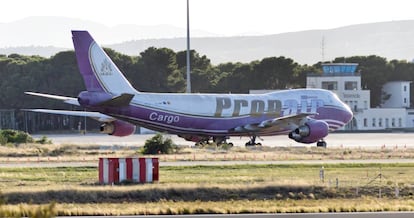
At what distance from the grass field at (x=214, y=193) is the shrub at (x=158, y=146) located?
1367 centimetres

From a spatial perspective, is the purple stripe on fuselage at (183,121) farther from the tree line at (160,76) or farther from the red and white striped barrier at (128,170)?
the tree line at (160,76)

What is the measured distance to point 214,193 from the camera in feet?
93.6

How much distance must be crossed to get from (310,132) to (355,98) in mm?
39212

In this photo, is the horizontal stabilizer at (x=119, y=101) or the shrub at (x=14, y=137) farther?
the shrub at (x=14, y=137)

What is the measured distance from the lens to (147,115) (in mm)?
54844

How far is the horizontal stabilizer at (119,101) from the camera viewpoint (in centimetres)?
5238

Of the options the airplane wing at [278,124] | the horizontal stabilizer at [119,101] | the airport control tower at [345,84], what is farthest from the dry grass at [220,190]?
the airport control tower at [345,84]

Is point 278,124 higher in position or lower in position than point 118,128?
higher

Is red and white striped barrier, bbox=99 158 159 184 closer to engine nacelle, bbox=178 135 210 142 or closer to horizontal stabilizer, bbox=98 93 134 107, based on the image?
horizontal stabilizer, bbox=98 93 134 107

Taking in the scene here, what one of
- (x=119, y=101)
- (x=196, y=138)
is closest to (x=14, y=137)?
(x=196, y=138)

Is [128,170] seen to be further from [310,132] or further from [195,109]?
[310,132]

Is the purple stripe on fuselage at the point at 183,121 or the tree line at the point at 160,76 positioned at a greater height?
the tree line at the point at 160,76

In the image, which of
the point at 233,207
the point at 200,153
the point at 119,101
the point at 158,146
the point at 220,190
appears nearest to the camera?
the point at 233,207

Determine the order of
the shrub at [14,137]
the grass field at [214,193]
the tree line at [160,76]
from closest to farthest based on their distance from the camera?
the grass field at [214,193], the shrub at [14,137], the tree line at [160,76]
